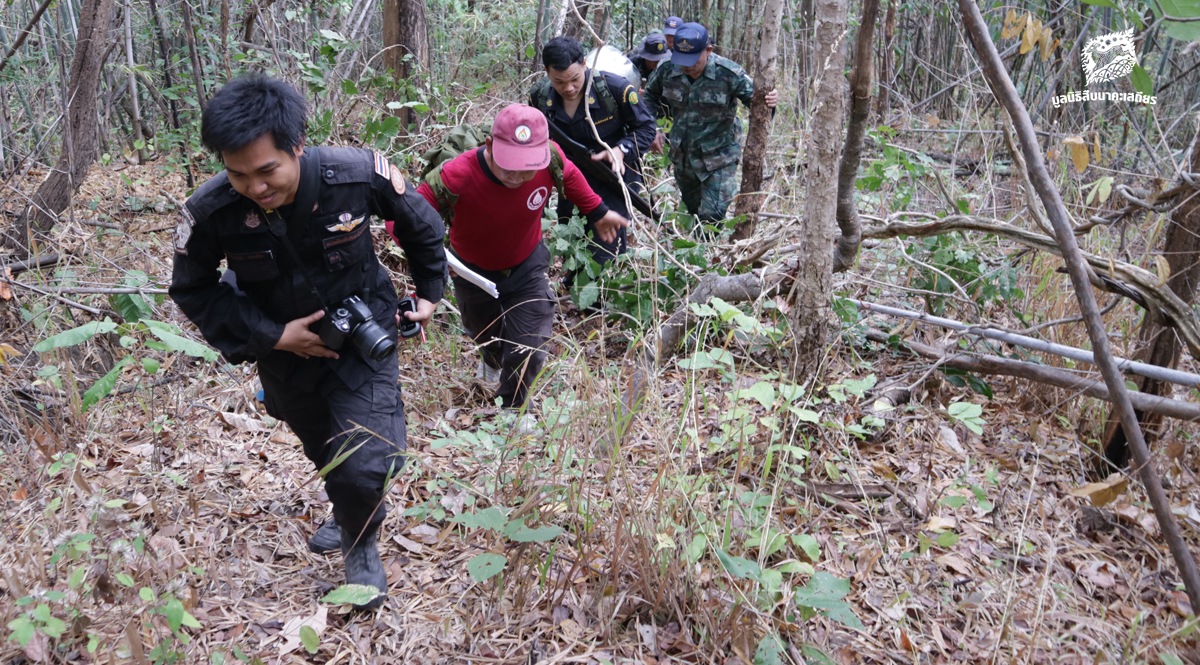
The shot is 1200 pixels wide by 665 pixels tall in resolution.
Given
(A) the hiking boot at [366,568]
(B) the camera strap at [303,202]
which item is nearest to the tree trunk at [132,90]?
(B) the camera strap at [303,202]

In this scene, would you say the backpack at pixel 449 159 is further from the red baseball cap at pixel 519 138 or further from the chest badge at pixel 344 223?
the chest badge at pixel 344 223

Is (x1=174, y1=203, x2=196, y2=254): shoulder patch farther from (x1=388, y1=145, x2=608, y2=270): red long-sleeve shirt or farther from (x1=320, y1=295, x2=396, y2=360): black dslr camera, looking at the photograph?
(x1=388, y1=145, x2=608, y2=270): red long-sleeve shirt

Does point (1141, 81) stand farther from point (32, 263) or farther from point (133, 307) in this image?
point (32, 263)

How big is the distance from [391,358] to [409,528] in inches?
28.7

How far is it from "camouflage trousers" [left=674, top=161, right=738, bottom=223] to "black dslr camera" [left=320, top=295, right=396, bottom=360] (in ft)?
11.8

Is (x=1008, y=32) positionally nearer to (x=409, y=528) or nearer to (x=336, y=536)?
(x=409, y=528)

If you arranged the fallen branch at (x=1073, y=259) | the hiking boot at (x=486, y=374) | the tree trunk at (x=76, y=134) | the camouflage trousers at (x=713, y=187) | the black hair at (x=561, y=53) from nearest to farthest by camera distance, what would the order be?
the fallen branch at (x=1073, y=259), the hiking boot at (x=486, y=374), the tree trunk at (x=76, y=134), the black hair at (x=561, y=53), the camouflage trousers at (x=713, y=187)

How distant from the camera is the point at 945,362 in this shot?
10.7 feet

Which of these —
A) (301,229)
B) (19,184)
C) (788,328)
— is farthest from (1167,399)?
(19,184)

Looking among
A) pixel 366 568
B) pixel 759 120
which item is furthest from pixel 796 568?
pixel 759 120

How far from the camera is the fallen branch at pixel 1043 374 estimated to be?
2508 millimetres

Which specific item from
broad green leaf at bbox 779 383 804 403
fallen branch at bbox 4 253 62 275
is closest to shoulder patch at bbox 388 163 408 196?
broad green leaf at bbox 779 383 804 403

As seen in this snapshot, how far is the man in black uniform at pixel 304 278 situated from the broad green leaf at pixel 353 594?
0.21 metres

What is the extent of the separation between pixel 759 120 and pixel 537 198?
5.48ft
